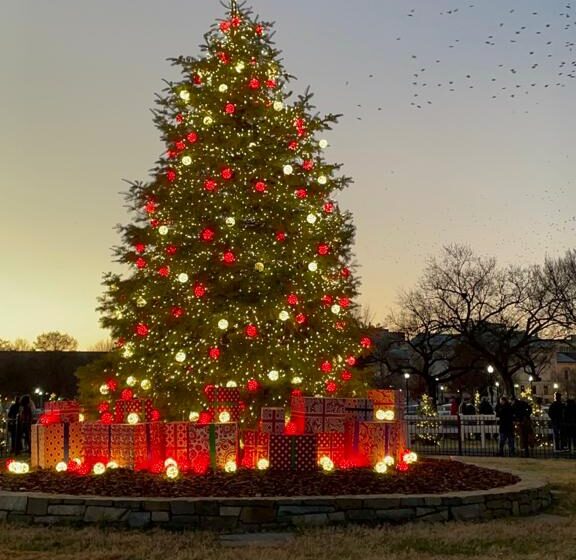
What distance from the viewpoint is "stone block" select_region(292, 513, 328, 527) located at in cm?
859

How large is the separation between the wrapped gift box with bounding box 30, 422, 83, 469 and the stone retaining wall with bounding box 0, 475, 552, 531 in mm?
2907

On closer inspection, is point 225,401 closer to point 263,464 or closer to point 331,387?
point 263,464

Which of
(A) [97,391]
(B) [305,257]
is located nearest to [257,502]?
(B) [305,257]

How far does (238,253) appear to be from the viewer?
13.2 meters

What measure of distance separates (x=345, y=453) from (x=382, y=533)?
3.30 metres

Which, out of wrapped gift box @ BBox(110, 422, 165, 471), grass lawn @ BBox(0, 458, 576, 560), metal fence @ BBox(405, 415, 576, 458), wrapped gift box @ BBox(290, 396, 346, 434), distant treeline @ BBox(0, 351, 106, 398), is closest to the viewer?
grass lawn @ BBox(0, 458, 576, 560)

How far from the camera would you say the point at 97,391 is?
14562mm

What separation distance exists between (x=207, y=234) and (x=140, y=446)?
3.86 metres

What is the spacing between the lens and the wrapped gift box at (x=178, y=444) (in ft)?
36.3

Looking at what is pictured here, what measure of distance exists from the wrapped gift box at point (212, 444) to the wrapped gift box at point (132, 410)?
124 cm

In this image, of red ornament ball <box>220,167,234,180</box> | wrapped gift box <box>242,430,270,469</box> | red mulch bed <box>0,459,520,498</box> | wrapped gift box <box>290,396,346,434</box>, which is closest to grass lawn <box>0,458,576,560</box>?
red mulch bed <box>0,459,520,498</box>

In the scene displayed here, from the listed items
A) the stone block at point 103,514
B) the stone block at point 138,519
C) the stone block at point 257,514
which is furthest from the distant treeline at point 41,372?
the stone block at point 257,514

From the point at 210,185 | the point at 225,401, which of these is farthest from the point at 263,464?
the point at 210,185

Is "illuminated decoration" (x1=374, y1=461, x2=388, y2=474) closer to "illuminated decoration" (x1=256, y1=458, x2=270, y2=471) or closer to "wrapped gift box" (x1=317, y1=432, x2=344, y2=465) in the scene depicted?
"wrapped gift box" (x1=317, y1=432, x2=344, y2=465)
